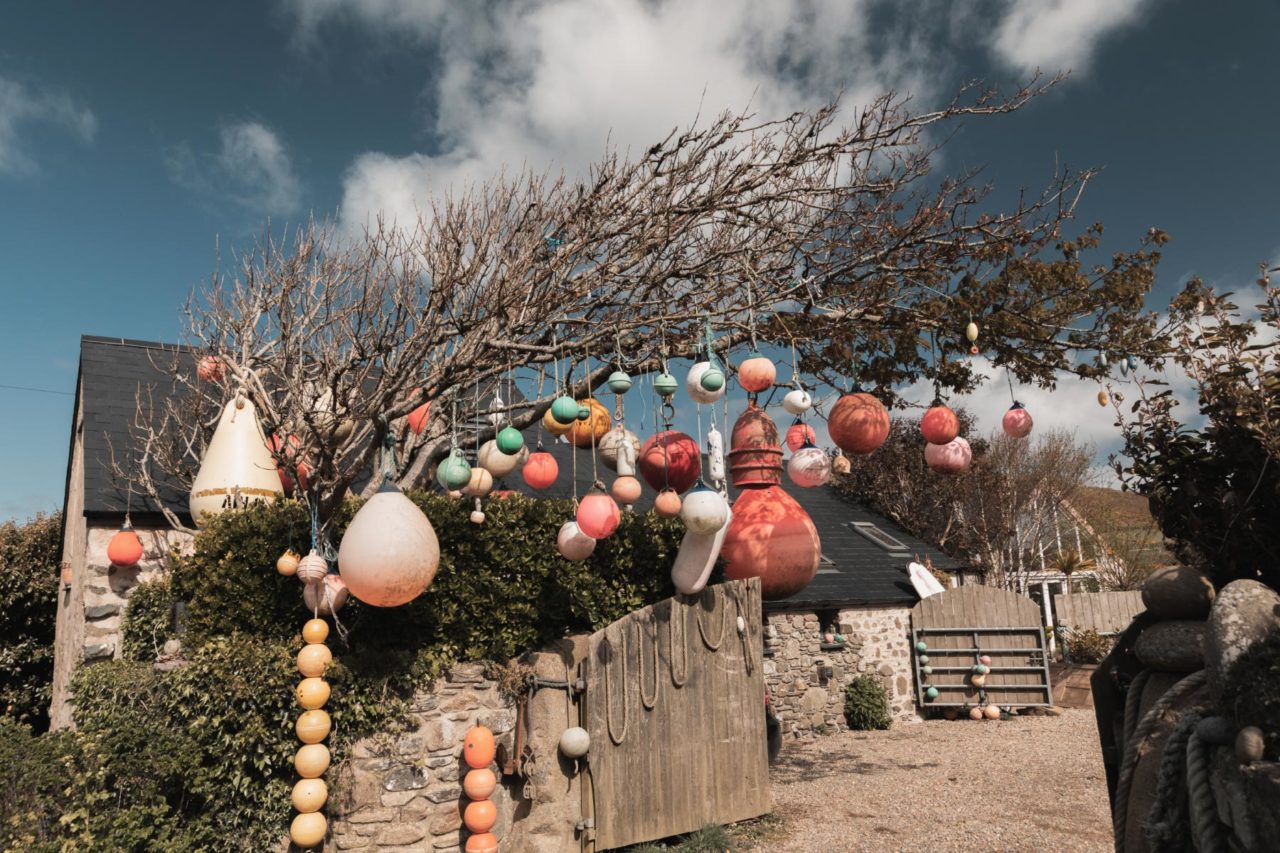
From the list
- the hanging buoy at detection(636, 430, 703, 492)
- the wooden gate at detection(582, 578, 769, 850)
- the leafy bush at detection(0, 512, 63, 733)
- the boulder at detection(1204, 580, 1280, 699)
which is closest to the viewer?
the boulder at detection(1204, 580, 1280, 699)

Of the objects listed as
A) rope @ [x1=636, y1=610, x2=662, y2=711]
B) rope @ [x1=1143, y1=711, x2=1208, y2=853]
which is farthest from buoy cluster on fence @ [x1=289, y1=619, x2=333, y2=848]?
rope @ [x1=1143, y1=711, x2=1208, y2=853]

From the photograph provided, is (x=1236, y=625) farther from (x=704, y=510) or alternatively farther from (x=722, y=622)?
(x=722, y=622)

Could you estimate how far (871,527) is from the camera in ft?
60.0

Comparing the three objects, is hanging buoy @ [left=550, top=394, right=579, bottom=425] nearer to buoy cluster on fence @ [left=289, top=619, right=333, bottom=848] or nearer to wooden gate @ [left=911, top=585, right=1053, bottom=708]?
buoy cluster on fence @ [left=289, top=619, right=333, bottom=848]

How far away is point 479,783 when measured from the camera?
19.2ft

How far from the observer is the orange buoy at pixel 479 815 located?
5.84 metres

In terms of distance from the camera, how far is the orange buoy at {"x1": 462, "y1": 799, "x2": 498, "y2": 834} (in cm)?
584

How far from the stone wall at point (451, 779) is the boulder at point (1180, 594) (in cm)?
470

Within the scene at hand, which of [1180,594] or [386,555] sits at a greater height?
[386,555]

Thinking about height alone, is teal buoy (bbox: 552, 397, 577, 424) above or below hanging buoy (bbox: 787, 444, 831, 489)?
above

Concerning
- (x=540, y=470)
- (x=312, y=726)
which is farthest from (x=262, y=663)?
(x=540, y=470)

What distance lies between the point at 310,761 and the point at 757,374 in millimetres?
4191

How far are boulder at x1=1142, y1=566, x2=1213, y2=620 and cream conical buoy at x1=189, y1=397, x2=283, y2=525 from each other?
22.0 feet

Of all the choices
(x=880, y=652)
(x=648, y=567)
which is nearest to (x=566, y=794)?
(x=648, y=567)
